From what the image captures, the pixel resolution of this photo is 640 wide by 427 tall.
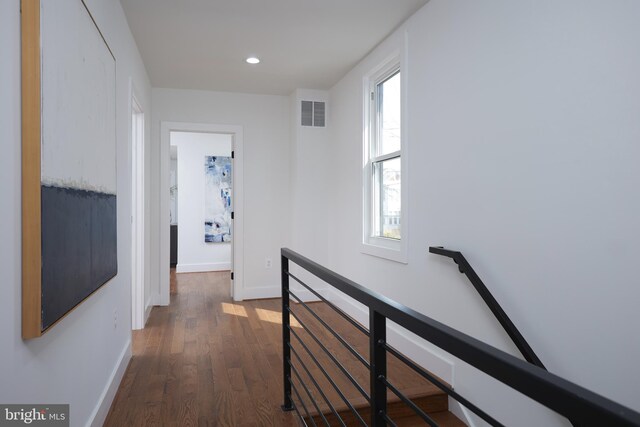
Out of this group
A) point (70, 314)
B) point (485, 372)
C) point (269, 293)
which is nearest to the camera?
point (485, 372)

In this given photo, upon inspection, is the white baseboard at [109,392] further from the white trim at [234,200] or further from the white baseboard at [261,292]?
the white baseboard at [261,292]

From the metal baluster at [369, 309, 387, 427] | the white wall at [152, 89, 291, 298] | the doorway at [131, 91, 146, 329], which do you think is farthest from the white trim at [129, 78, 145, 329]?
the metal baluster at [369, 309, 387, 427]

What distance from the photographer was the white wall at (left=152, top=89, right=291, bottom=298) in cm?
470

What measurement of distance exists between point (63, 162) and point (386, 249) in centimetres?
237

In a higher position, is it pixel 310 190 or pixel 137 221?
pixel 310 190

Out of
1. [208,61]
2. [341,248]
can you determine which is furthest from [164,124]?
[341,248]

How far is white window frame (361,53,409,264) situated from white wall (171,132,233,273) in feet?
12.6

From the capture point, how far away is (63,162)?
1.43m

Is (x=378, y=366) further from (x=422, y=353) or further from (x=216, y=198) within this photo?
(x=216, y=198)

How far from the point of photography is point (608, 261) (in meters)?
1.54

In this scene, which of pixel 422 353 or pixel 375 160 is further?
pixel 375 160

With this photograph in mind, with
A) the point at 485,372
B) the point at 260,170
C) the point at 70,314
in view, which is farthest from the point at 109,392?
the point at 260,170

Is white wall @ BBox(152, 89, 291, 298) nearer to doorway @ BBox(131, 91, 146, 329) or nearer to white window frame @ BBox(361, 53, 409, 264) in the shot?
doorway @ BBox(131, 91, 146, 329)

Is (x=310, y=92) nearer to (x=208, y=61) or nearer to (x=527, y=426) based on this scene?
(x=208, y=61)
